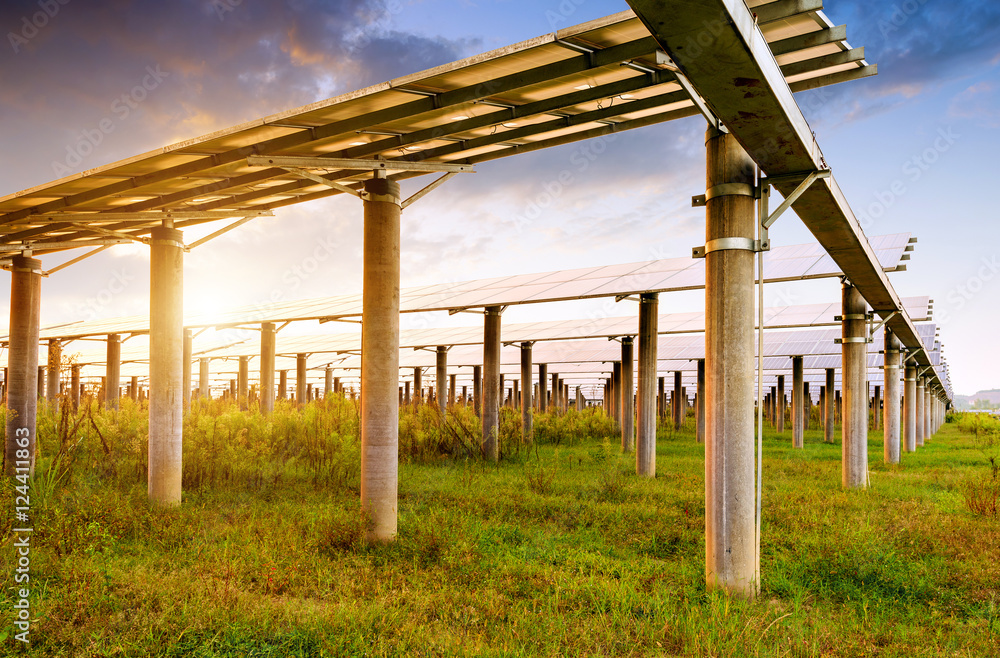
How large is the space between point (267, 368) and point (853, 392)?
18.7m

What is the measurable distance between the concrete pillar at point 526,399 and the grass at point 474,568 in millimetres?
8640

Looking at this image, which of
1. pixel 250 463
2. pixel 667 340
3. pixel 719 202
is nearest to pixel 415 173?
pixel 719 202

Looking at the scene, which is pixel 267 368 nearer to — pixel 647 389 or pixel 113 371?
pixel 113 371

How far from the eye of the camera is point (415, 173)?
9.10m

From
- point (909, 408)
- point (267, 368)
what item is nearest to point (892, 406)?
point (909, 408)

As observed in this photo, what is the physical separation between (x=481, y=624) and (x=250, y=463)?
8727 mm

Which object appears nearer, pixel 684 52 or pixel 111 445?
pixel 684 52

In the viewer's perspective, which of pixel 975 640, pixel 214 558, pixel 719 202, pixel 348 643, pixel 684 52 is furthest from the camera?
pixel 214 558

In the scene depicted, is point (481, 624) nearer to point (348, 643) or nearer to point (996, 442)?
point (348, 643)

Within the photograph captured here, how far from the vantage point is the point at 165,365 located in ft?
34.7

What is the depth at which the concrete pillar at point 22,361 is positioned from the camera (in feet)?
39.8

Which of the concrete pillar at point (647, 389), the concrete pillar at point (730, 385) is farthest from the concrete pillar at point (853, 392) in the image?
the concrete pillar at point (730, 385)

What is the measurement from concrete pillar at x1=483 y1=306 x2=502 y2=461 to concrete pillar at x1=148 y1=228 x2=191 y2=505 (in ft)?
28.0

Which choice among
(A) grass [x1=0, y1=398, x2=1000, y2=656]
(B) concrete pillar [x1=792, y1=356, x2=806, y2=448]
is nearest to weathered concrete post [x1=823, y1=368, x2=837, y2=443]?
(B) concrete pillar [x1=792, y1=356, x2=806, y2=448]
